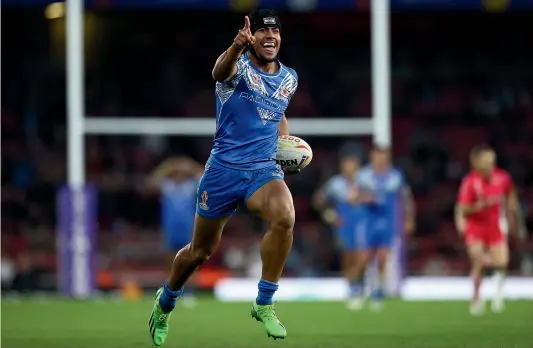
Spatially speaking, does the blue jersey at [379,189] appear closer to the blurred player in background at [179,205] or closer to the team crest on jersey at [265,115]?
the blurred player in background at [179,205]

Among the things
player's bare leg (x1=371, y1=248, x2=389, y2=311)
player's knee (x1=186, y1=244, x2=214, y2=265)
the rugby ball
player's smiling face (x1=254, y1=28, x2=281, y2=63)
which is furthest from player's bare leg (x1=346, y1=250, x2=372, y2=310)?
player's smiling face (x1=254, y1=28, x2=281, y2=63)

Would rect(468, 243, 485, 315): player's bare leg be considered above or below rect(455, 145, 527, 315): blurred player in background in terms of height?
below

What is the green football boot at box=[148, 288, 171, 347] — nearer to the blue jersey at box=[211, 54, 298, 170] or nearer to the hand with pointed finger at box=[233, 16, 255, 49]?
the blue jersey at box=[211, 54, 298, 170]

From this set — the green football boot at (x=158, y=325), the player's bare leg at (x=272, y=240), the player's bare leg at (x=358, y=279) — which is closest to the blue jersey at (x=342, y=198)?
the player's bare leg at (x=358, y=279)

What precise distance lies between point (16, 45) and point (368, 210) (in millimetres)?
12164

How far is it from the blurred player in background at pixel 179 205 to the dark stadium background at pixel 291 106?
3817 millimetres

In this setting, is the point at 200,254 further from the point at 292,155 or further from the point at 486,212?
the point at 486,212

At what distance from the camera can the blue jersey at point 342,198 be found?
2066 cm

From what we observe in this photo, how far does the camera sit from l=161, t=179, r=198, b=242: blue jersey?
20.6 metres

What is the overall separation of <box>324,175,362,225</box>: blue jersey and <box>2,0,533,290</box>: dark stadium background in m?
3.05

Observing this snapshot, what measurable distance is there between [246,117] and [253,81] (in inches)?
11.1

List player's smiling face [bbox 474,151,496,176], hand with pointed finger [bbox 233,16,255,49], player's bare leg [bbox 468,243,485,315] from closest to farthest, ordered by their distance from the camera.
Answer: hand with pointed finger [bbox 233,16,255,49]
player's bare leg [bbox 468,243,485,315]
player's smiling face [bbox 474,151,496,176]

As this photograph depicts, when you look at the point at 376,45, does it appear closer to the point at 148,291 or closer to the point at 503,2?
the point at 503,2

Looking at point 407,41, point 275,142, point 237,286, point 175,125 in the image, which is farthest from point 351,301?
point 407,41
